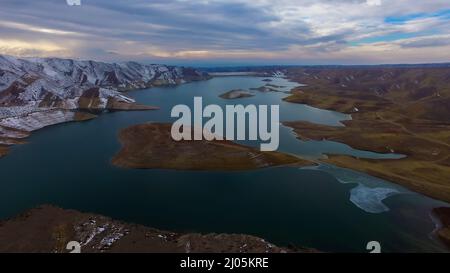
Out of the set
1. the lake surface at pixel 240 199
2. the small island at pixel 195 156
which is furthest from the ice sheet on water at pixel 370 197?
the small island at pixel 195 156

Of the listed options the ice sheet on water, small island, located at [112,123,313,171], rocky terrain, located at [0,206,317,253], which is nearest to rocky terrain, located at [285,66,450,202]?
the ice sheet on water

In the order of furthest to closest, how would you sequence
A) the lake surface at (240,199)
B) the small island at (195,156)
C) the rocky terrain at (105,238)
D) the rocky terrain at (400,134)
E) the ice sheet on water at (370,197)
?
the small island at (195,156), the rocky terrain at (400,134), the ice sheet on water at (370,197), the lake surface at (240,199), the rocky terrain at (105,238)

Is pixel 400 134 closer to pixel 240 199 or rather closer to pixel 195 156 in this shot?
pixel 195 156

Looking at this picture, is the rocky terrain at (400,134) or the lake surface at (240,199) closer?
the lake surface at (240,199)

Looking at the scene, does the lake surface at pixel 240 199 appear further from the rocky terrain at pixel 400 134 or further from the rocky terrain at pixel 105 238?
the rocky terrain at pixel 400 134
